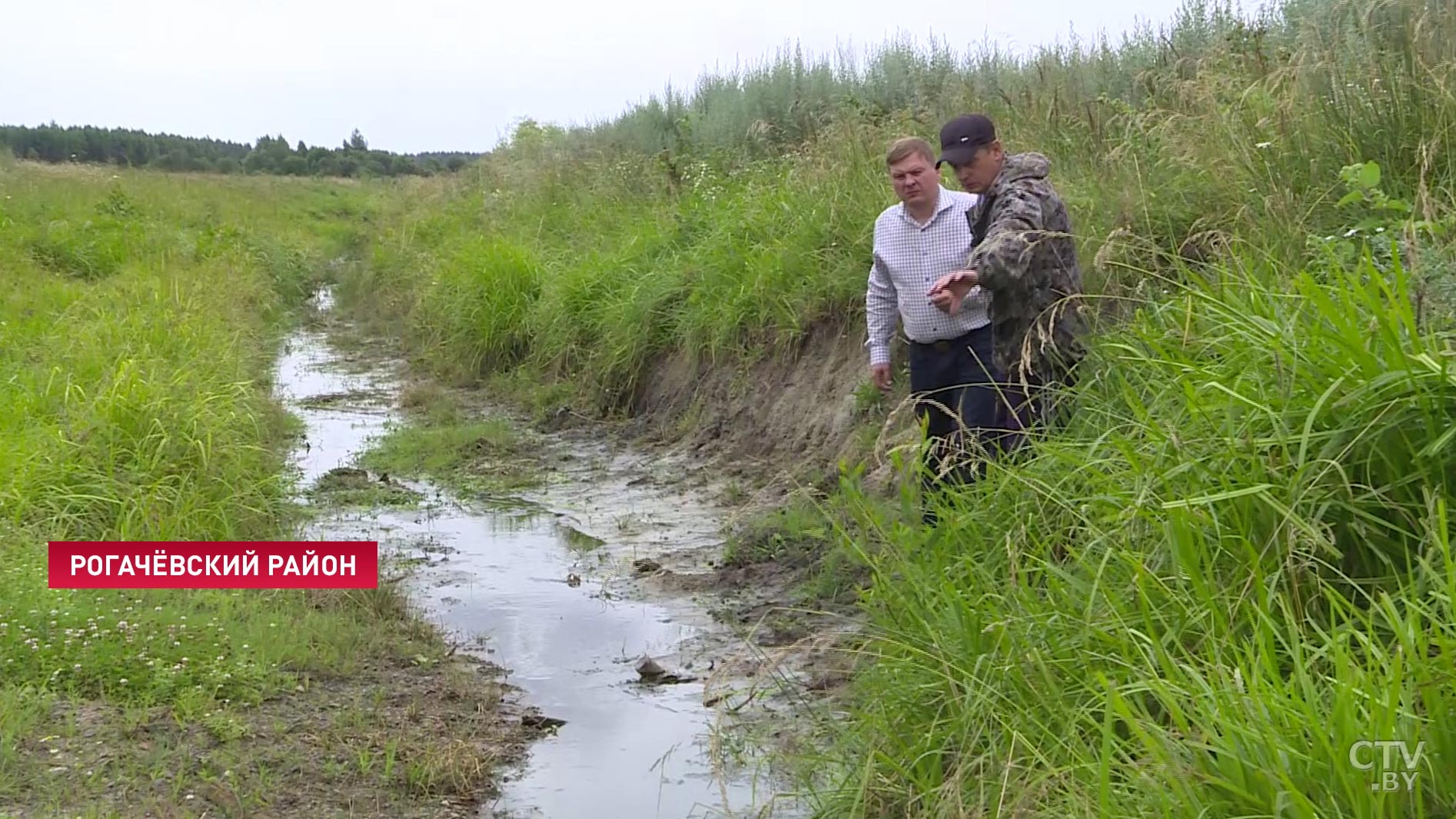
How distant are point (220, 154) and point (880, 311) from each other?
6681 cm

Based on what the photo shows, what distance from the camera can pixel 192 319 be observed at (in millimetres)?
10297

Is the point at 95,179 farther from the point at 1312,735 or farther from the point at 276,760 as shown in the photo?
the point at 1312,735

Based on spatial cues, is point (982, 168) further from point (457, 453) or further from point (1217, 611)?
point (457, 453)

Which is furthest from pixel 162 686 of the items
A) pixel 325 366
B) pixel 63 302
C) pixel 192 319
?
pixel 325 366

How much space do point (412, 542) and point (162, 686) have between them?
265 centimetres

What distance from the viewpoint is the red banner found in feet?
17.8

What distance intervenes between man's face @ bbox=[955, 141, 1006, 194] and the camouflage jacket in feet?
0.13

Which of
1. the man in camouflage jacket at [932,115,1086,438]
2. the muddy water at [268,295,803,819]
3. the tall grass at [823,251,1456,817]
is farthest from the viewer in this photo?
the man in camouflage jacket at [932,115,1086,438]

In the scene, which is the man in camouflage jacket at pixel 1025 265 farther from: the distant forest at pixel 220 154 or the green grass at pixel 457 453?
the distant forest at pixel 220 154

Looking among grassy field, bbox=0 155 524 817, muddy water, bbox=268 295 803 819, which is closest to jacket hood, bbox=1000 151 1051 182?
muddy water, bbox=268 295 803 819

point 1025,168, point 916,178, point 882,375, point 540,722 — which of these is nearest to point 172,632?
point 540,722

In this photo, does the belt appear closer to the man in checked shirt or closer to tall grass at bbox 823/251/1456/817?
the man in checked shirt

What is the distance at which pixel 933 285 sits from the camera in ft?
17.1

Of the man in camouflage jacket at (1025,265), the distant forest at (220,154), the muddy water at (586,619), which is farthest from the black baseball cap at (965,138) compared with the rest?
the distant forest at (220,154)
